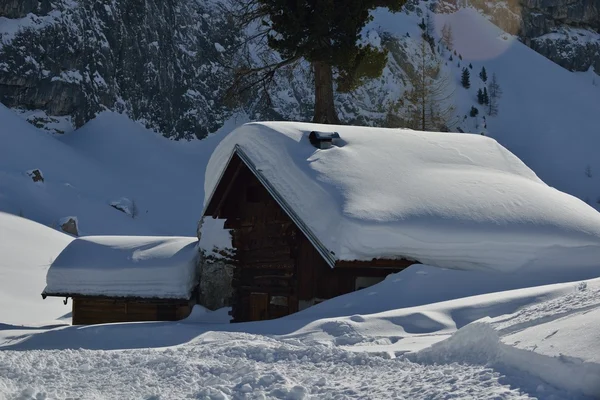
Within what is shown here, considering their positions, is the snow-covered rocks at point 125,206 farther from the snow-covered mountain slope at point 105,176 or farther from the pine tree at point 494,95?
the pine tree at point 494,95

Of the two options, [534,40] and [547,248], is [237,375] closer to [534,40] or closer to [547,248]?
[547,248]

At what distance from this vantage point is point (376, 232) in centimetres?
1296

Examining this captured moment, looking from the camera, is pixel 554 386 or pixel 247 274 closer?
pixel 554 386

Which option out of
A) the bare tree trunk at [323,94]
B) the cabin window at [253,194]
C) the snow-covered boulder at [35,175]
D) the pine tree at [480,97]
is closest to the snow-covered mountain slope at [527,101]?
the pine tree at [480,97]

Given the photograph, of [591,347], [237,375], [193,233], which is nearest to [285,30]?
[237,375]

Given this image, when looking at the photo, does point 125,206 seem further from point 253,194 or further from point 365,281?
point 365,281

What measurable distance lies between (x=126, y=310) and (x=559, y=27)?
285 feet

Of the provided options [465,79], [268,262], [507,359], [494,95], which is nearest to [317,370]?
[507,359]

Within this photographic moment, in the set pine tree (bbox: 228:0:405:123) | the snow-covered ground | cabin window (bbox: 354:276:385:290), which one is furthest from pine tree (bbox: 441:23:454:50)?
the snow-covered ground

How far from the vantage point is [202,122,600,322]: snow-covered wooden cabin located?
1326 cm

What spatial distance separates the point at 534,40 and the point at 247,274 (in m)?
86.2

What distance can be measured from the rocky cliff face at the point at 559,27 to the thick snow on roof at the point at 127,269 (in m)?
81.6

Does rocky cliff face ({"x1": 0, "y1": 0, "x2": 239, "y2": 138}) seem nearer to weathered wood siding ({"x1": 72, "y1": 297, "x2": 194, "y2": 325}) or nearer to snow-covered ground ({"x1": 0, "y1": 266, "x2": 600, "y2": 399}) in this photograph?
weathered wood siding ({"x1": 72, "y1": 297, "x2": 194, "y2": 325})

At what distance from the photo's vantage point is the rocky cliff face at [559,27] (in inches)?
3713
